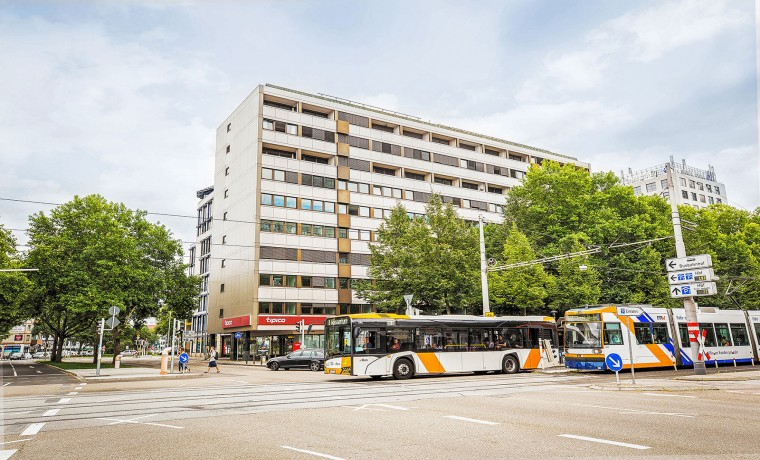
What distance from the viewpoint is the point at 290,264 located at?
50.3 m

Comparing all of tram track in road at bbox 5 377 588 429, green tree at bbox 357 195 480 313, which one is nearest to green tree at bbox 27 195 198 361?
green tree at bbox 357 195 480 313

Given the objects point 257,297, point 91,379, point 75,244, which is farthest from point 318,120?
point 91,379

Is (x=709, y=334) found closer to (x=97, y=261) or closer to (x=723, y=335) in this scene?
(x=723, y=335)

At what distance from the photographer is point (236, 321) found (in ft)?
166

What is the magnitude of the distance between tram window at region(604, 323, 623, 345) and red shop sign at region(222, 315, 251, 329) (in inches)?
1253

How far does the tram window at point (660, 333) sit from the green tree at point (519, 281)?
12.6 meters

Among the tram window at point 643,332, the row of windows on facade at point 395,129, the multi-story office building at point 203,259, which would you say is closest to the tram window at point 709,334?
the tram window at point 643,332

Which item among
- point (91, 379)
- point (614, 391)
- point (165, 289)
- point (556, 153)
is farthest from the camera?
point (556, 153)

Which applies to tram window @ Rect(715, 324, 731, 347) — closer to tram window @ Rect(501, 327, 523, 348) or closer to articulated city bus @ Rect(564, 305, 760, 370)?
articulated city bus @ Rect(564, 305, 760, 370)

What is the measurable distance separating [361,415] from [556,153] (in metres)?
67.9

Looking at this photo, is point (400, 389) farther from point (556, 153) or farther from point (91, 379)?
point (556, 153)

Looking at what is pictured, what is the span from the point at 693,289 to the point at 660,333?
3.98 meters

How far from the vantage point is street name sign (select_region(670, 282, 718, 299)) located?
71.6ft

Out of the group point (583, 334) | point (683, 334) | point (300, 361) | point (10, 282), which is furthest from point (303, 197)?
point (683, 334)
